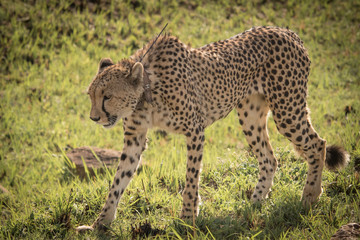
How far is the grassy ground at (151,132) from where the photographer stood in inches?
172

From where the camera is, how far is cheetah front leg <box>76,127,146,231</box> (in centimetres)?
432

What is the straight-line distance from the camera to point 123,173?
14.5ft

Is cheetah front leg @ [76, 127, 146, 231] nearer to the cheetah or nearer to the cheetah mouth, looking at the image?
the cheetah

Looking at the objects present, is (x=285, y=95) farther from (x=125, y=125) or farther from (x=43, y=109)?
(x=43, y=109)

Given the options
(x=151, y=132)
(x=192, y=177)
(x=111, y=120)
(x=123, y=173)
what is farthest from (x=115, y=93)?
(x=151, y=132)

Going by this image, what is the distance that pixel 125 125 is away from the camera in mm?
4367

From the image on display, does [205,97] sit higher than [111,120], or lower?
higher

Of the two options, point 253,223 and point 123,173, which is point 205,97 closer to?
point 123,173

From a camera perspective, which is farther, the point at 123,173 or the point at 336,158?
the point at 336,158

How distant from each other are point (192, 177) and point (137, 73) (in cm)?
113

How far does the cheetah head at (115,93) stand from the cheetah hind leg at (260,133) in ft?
4.66

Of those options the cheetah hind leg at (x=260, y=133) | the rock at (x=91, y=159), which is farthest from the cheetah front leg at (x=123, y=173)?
the rock at (x=91, y=159)

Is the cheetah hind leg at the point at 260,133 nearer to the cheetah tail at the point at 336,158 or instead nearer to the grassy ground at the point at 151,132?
the grassy ground at the point at 151,132

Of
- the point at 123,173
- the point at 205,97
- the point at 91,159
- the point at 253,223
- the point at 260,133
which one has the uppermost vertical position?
the point at 205,97
